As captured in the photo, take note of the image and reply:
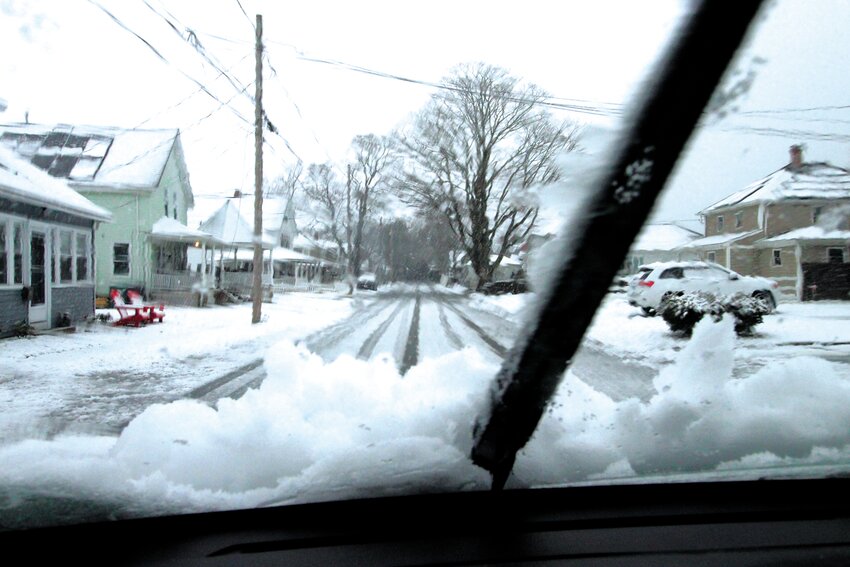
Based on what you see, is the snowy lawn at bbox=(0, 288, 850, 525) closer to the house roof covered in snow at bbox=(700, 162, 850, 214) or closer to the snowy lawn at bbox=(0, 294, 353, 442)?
the snowy lawn at bbox=(0, 294, 353, 442)

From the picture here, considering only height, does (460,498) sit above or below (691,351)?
below

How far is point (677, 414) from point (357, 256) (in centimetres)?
415

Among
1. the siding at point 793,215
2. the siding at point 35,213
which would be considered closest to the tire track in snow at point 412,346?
the siding at point 793,215

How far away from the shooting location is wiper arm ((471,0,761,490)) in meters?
2.05

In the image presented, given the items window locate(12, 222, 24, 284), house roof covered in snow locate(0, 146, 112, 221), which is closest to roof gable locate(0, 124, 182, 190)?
house roof covered in snow locate(0, 146, 112, 221)

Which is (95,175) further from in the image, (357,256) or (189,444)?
(357,256)

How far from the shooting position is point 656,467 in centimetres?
310

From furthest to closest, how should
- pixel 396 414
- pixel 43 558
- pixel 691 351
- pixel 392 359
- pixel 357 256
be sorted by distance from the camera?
pixel 357 256 → pixel 392 359 → pixel 691 351 → pixel 396 414 → pixel 43 558

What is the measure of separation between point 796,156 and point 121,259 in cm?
566

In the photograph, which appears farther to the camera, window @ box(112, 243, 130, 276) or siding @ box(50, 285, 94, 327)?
siding @ box(50, 285, 94, 327)

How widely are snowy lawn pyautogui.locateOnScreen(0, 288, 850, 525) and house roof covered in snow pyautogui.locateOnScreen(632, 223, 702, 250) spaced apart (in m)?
0.31

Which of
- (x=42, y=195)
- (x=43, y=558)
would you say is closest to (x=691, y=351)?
(x=43, y=558)

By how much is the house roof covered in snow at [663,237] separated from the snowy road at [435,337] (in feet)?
2.15

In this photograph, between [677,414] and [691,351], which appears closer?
[677,414]
